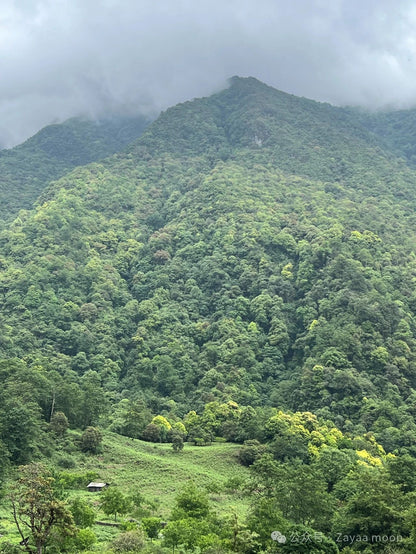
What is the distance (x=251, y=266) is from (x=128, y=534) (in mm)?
81743

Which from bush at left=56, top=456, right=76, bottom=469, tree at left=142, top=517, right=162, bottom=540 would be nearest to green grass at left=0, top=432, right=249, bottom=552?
bush at left=56, top=456, right=76, bottom=469

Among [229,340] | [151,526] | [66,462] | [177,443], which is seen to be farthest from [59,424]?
[229,340]

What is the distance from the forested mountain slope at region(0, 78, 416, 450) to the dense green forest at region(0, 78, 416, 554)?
36 cm

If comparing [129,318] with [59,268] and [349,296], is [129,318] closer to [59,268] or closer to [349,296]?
[59,268]

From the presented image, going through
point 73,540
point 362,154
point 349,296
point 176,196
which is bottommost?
point 73,540

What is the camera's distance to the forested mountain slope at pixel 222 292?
78.4 m

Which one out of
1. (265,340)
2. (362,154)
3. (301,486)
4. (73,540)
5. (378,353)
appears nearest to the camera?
(73,540)

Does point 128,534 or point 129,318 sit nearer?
point 128,534

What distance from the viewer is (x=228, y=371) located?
85.7 meters

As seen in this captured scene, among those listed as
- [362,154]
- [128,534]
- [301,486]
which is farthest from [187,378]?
[362,154]

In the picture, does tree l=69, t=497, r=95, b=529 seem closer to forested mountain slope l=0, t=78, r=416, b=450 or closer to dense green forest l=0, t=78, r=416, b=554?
dense green forest l=0, t=78, r=416, b=554

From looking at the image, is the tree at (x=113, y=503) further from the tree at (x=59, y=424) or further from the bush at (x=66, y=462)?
the tree at (x=59, y=424)

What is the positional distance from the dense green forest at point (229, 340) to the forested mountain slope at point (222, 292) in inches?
14.3

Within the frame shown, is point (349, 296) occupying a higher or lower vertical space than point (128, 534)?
higher
